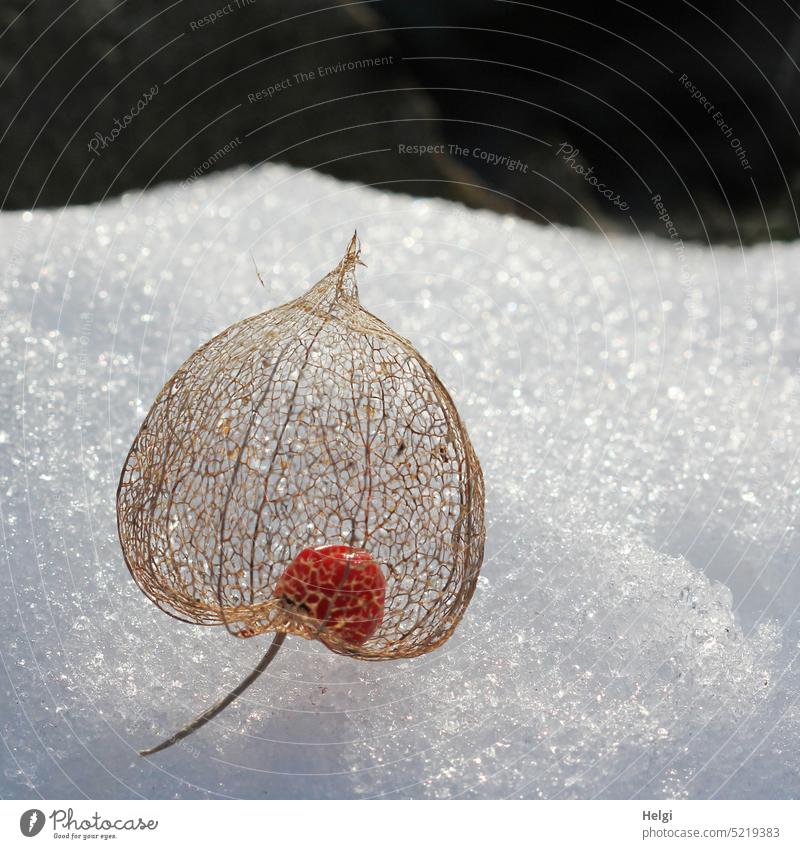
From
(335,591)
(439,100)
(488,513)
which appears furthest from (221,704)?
(439,100)

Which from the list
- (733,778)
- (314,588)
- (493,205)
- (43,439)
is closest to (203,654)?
(314,588)

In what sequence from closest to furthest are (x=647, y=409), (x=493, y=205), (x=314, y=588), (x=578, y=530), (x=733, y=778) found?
(x=314, y=588) < (x=733, y=778) < (x=578, y=530) < (x=647, y=409) < (x=493, y=205)

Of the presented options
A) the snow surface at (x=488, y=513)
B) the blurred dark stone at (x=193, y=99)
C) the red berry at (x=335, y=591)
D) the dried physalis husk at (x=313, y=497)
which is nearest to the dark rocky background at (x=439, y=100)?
the blurred dark stone at (x=193, y=99)

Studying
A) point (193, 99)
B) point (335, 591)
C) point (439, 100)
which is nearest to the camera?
point (335, 591)

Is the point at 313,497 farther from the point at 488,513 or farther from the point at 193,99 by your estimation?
the point at 193,99

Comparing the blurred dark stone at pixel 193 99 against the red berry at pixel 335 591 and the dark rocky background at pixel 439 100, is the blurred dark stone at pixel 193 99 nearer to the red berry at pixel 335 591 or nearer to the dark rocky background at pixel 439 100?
the dark rocky background at pixel 439 100
